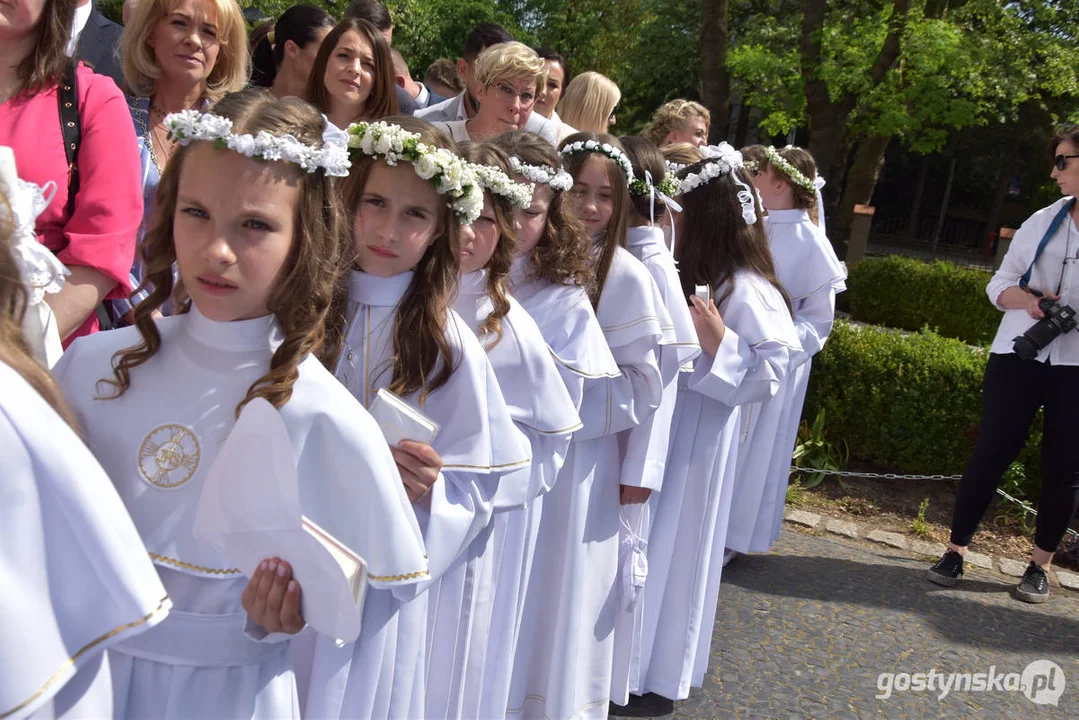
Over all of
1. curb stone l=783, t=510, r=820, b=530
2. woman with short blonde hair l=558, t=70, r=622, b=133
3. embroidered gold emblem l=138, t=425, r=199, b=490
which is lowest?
curb stone l=783, t=510, r=820, b=530

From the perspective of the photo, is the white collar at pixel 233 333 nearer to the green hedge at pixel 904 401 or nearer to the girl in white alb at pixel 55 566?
the girl in white alb at pixel 55 566

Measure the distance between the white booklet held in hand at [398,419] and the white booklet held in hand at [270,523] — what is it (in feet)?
1.67

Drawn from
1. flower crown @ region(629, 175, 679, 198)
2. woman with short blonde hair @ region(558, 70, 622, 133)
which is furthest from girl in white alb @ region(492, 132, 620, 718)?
woman with short blonde hair @ region(558, 70, 622, 133)

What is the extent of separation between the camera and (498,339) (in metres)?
2.88

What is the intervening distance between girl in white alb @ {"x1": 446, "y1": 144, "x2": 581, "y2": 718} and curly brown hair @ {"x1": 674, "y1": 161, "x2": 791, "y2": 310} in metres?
1.41

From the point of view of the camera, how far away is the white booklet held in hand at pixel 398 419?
217 cm

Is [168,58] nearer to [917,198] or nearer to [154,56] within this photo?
[154,56]

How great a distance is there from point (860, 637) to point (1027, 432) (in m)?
1.51

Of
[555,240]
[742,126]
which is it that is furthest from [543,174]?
[742,126]

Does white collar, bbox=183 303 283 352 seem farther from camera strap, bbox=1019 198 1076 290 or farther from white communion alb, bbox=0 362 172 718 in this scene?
camera strap, bbox=1019 198 1076 290

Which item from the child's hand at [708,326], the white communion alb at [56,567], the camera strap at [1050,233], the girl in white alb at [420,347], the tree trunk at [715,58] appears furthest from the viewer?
the tree trunk at [715,58]

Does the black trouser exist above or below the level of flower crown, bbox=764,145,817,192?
below

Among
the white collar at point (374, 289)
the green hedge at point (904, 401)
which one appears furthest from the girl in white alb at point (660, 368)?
the green hedge at point (904, 401)

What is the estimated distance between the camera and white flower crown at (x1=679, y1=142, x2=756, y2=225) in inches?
164
